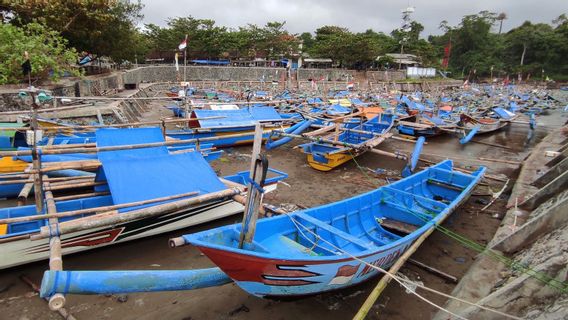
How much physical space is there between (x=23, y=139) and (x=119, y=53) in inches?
737

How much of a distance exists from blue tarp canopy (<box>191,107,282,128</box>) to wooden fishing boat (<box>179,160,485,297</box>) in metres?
8.06

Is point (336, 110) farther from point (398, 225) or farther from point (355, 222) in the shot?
point (355, 222)

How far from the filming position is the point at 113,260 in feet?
19.0

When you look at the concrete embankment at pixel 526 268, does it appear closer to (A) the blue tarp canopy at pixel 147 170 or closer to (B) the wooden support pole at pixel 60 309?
(A) the blue tarp canopy at pixel 147 170

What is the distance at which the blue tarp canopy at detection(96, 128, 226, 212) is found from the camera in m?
5.78

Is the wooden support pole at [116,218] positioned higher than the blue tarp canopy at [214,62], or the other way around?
the blue tarp canopy at [214,62]

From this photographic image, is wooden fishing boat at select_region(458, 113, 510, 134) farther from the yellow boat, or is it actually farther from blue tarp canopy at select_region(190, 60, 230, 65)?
blue tarp canopy at select_region(190, 60, 230, 65)

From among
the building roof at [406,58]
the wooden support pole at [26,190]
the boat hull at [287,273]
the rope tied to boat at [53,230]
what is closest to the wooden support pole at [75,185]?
the wooden support pole at [26,190]

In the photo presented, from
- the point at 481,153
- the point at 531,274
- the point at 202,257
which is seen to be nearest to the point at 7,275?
the point at 202,257

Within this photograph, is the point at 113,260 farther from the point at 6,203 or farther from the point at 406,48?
the point at 406,48

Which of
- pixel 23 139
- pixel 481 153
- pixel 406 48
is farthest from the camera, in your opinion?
pixel 406 48

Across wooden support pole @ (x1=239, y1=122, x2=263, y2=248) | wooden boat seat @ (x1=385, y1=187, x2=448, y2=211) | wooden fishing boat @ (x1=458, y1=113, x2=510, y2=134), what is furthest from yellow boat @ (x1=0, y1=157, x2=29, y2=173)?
wooden fishing boat @ (x1=458, y1=113, x2=510, y2=134)

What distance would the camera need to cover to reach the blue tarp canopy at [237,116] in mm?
13312

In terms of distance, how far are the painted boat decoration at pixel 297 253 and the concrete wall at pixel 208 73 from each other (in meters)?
37.2
